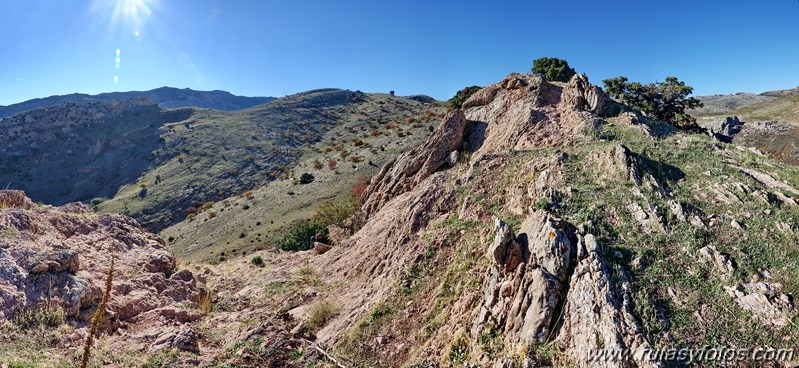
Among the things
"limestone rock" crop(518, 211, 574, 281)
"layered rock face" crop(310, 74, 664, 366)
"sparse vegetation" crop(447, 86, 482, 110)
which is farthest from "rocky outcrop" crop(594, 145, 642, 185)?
"sparse vegetation" crop(447, 86, 482, 110)

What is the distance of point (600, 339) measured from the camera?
8570 mm

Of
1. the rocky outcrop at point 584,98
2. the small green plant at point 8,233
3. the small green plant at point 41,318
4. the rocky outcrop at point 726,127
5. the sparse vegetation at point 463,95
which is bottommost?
the small green plant at point 41,318

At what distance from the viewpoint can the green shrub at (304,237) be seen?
29.9 meters

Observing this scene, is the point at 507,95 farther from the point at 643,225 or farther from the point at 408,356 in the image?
the point at 408,356

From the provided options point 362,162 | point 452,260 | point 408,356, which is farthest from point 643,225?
point 362,162

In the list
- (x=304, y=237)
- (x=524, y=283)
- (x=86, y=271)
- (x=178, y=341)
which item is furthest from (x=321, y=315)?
(x=304, y=237)

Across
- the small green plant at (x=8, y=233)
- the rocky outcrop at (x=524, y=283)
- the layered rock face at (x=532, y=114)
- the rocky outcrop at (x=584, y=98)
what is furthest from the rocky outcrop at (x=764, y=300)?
the small green plant at (x=8, y=233)

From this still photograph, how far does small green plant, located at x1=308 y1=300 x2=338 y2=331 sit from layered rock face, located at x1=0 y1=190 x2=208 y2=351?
4258 mm

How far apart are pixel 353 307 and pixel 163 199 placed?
58822 millimetres

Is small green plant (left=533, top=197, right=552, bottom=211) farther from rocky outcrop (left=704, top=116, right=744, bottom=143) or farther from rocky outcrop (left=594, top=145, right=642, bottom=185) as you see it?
rocky outcrop (left=704, top=116, right=744, bottom=143)

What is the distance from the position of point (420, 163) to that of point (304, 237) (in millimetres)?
Result: 11803

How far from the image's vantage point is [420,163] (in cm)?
2681

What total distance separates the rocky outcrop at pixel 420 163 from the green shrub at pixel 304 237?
4.47m

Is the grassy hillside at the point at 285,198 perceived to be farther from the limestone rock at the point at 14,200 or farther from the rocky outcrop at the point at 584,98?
the rocky outcrop at the point at 584,98
